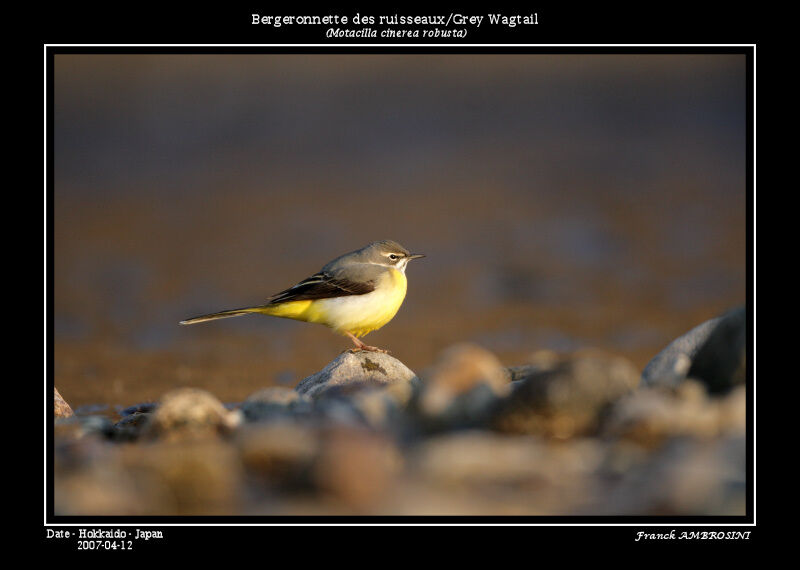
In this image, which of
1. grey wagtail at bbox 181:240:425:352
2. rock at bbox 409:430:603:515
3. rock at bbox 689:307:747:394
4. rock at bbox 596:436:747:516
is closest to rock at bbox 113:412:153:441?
grey wagtail at bbox 181:240:425:352

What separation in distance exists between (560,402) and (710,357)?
1643 millimetres

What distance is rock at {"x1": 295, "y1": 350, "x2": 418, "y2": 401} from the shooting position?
8570 millimetres

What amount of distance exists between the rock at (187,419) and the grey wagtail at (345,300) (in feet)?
8.14

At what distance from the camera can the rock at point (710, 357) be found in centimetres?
697

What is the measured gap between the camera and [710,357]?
7.24 metres

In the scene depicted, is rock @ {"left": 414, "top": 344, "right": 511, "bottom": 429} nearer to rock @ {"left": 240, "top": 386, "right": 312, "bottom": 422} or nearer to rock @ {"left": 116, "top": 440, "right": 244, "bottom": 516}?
rock @ {"left": 240, "top": 386, "right": 312, "bottom": 422}

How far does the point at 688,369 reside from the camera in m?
7.46

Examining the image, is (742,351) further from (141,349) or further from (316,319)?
(141,349)

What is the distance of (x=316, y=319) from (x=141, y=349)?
759cm

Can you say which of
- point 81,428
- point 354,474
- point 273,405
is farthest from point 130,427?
point 354,474

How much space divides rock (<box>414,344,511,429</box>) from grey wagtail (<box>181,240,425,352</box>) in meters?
2.27

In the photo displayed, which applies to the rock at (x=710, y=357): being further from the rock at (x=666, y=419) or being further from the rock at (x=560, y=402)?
the rock at (x=560, y=402)

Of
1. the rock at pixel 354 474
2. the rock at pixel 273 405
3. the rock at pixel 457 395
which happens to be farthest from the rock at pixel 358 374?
the rock at pixel 354 474
